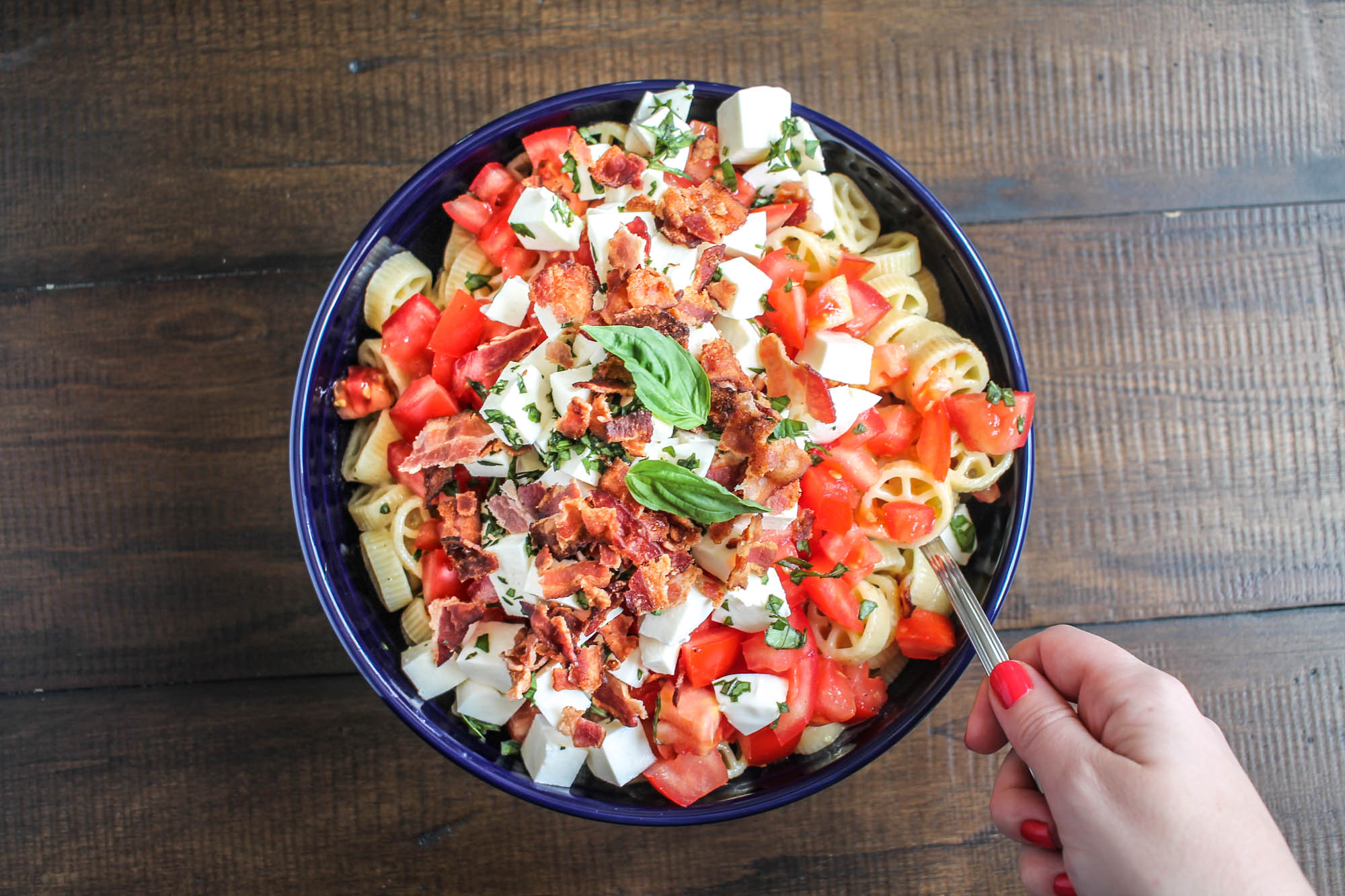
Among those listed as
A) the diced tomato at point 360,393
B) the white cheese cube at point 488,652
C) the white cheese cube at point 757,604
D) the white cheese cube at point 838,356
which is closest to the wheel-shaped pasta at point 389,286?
the diced tomato at point 360,393

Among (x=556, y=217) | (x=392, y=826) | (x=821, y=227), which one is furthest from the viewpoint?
(x=392, y=826)

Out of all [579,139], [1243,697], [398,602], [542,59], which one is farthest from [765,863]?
[542,59]

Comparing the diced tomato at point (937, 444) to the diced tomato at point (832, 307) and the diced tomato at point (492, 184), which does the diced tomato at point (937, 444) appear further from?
the diced tomato at point (492, 184)

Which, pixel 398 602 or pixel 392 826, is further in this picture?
pixel 392 826

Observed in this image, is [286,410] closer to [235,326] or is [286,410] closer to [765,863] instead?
[235,326]

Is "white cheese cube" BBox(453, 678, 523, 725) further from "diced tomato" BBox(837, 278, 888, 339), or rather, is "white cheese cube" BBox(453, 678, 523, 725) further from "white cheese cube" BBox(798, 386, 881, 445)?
"diced tomato" BBox(837, 278, 888, 339)

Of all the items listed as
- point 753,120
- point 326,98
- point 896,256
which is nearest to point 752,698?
point 896,256

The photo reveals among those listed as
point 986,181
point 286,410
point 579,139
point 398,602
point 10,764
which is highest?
point 579,139

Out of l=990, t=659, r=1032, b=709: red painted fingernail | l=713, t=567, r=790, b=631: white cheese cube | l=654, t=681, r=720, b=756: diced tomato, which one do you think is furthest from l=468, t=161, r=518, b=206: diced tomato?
l=990, t=659, r=1032, b=709: red painted fingernail
